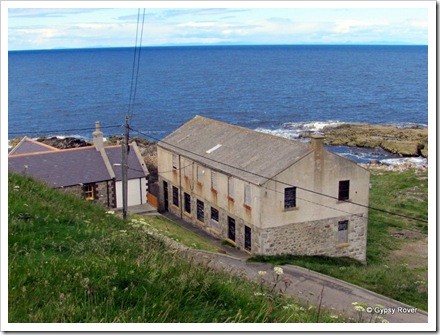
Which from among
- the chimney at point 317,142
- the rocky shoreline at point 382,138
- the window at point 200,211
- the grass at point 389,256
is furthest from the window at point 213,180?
the rocky shoreline at point 382,138

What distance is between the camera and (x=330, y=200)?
92.0 ft

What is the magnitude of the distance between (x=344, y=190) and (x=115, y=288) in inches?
861

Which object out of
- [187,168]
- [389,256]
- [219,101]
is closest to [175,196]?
[187,168]

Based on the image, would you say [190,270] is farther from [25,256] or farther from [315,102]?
[315,102]

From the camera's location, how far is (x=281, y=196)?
1057 inches

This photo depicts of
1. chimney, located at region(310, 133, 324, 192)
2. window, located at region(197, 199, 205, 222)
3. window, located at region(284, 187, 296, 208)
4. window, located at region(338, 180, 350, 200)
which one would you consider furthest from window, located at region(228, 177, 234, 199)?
window, located at region(338, 180, 350, 200)

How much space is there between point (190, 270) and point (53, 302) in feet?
7.25

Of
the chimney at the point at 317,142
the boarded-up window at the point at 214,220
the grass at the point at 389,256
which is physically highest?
the chimney at the point at 317,142

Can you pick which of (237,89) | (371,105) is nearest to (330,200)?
(371,105)

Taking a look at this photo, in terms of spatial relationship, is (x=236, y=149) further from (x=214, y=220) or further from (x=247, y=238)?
(x=247, y=238)

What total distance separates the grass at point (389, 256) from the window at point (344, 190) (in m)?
3.09

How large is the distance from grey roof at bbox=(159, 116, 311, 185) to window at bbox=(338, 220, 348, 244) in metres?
4.51

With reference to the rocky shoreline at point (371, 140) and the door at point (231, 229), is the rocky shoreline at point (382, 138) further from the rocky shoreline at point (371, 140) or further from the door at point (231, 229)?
the door at point (231, 229)

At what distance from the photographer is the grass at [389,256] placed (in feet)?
74.5
